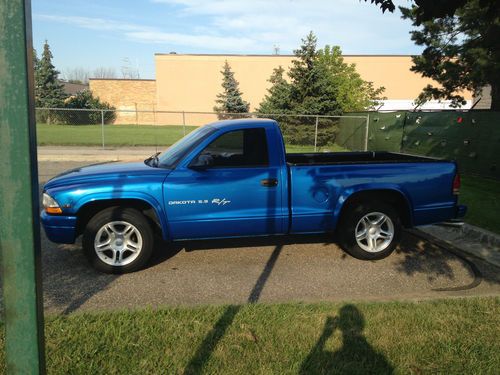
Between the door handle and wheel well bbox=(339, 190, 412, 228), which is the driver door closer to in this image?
the door handle

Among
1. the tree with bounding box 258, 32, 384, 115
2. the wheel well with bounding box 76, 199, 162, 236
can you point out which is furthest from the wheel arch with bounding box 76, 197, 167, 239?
the tree with bounding box 258, 32, 384, 115

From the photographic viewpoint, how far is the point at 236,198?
16.4 ft

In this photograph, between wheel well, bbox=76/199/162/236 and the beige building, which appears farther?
the beige building

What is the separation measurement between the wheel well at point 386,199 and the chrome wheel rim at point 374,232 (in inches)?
9.1

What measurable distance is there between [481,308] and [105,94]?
51.5 m

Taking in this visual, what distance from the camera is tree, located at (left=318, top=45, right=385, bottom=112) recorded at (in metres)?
27.8

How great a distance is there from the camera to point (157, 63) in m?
47.6

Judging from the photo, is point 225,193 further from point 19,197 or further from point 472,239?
point 472,239

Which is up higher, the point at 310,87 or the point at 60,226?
the point at 310,87

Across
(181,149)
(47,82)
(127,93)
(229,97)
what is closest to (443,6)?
(181,149)

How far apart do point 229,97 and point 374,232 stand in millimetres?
38099

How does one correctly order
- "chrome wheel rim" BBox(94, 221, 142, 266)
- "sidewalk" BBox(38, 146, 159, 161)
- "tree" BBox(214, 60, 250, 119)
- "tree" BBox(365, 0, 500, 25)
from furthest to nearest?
"tree" BBox(214, 60, 250, 119), "sidewalk" BBox(38, 146, 159, 161), "chrome wheel rim" BBox(94, 221, 142, 266), "tree" BBox(365, 0, 500, 25)

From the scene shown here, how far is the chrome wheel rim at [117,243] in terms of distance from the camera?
482cm

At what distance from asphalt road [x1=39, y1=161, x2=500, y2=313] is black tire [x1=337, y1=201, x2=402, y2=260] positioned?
115mm
